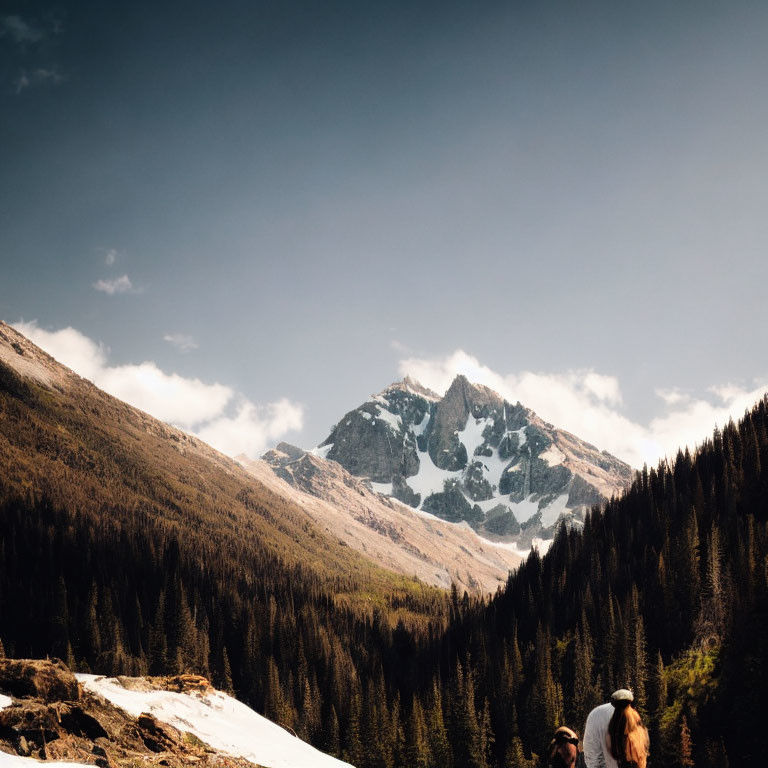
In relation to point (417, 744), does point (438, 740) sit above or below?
above

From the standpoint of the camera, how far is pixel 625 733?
27.5ft

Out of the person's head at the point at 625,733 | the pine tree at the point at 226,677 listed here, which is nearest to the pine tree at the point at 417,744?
the pine tree at the point at 226,677

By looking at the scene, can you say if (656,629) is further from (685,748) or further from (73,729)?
(73,729)

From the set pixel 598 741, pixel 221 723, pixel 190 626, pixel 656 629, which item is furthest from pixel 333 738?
pixel 598 741

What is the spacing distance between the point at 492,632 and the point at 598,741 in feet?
485

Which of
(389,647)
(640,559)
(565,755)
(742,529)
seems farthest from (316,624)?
(565,755)

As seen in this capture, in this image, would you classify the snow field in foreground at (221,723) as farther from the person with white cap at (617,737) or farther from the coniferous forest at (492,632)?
the coniferous forest at (492,632)

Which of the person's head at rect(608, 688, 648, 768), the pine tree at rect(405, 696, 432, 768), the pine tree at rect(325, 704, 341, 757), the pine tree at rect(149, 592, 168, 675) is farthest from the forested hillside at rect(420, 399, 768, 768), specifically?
the person's head at rect(608, 688, 648, 768)

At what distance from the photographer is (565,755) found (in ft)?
31.3

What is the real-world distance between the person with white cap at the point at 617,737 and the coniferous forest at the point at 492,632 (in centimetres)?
10075

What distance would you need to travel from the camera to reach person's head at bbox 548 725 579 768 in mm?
9523

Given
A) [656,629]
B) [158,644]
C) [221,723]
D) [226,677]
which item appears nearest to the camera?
[221,723]

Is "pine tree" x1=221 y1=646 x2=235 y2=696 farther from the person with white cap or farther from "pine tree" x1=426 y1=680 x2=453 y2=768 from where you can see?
the person with white cap

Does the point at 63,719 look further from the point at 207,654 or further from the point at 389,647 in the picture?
the point at 389,647
